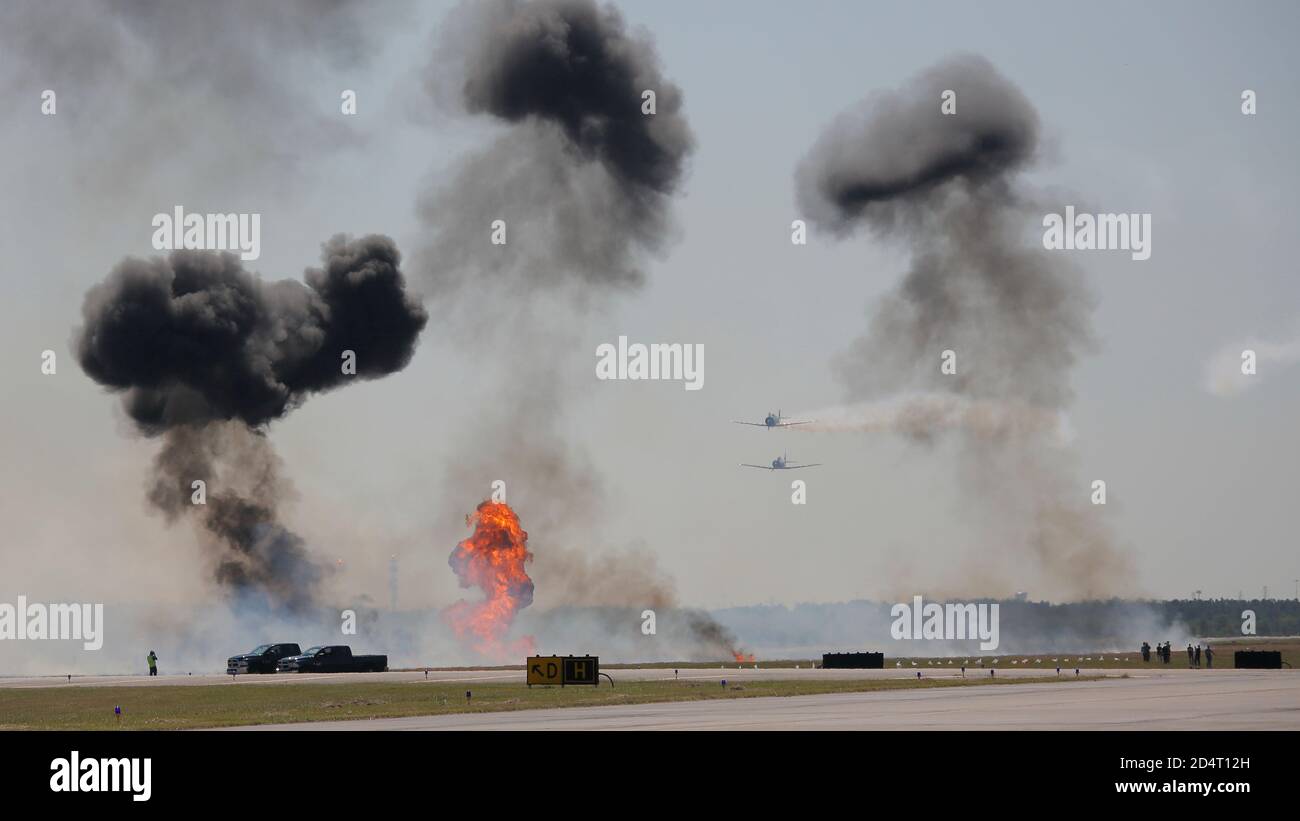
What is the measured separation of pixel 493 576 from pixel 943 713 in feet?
270

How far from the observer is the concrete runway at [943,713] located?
4459cm

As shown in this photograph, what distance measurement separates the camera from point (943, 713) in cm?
5047

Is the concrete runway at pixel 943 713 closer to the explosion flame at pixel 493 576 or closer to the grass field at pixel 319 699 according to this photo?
the grass field at pixel 319 699

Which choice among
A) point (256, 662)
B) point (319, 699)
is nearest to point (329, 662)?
point (256, 662)

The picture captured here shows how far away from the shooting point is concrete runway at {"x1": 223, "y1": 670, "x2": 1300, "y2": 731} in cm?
4459

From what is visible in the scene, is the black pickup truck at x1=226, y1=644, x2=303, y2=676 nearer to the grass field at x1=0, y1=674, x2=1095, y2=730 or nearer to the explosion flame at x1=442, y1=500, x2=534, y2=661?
the grass field at x1=0, y1=674, x2=1095, y2=730

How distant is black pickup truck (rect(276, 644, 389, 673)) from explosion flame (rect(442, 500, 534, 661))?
21.8 m

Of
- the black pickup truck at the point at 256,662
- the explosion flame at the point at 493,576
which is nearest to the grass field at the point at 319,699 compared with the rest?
the black pickup truck at the point at 256,662

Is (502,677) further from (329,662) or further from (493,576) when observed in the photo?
(493,576)
